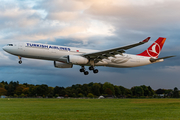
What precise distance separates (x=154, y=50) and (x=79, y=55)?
63.1 ft

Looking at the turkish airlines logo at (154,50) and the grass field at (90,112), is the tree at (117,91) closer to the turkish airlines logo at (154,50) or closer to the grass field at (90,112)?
the turkish airlines logo at (154,50)

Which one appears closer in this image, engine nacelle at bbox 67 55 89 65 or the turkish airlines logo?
engine nacelle at bbox 67 55 89 65

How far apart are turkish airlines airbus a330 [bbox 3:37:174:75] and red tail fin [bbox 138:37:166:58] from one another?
4.54ft

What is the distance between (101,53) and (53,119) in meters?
18.8

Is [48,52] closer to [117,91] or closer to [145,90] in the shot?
[117,91]

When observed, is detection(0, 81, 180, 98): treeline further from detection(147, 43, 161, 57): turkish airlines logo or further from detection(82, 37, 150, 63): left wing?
detection(82, 37, 150, 63): left wing

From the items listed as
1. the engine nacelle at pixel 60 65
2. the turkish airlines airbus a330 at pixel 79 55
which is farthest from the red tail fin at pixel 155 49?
the engine nacelle at pixel 60 65

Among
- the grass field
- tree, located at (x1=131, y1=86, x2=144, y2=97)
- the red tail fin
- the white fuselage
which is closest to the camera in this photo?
the grass field

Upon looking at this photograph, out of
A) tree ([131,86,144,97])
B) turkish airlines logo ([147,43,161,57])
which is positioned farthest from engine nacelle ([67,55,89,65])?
tree ([131,86,144,97])

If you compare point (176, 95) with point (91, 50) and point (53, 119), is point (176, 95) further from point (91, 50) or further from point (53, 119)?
point (53, 119)

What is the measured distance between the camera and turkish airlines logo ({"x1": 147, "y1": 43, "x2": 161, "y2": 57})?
5228 cm

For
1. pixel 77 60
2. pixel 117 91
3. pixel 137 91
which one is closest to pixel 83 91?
pixel 117 91

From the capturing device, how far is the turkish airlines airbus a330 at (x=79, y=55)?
40000 millimetres

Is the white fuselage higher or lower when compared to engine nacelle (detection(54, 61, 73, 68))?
higher
